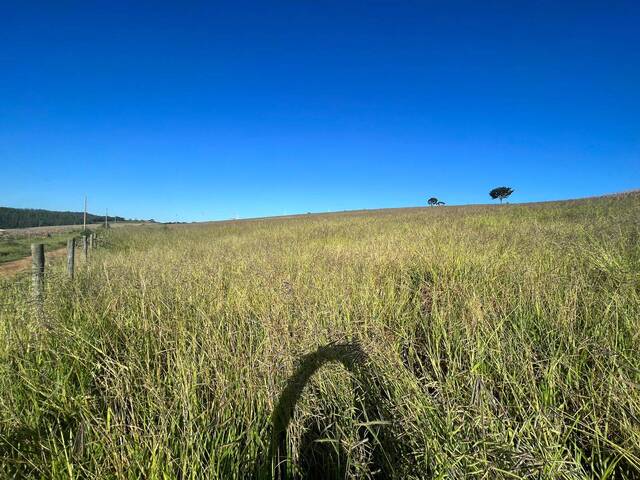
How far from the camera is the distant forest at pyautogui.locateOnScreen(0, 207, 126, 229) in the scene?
3410 inches

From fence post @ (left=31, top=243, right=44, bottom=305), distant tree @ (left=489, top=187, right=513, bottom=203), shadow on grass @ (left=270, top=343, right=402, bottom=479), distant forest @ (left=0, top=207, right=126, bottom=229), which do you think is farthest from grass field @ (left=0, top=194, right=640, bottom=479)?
distant forest @ (left=0, top=207, right=126, bottom=229)

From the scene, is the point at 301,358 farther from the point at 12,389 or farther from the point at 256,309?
the point at 12,389

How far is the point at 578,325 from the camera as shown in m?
2.28

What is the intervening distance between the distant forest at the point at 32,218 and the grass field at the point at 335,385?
349 ft

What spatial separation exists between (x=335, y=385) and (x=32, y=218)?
129 m

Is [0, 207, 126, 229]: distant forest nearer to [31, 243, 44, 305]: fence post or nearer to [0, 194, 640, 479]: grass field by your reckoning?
[31, 243, 44, 305]: fence post

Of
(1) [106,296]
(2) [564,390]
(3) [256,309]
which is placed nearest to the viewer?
(2) [564,390]

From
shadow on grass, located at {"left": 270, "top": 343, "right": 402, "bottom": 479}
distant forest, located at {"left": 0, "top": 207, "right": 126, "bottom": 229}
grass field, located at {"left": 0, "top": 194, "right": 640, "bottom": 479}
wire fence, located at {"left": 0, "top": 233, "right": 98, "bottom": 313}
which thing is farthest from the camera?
distant forest, located at {"left": 0, "top": 207, "right": 126, "bottom": 229}

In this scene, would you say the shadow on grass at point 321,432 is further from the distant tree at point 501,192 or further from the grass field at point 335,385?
the distant tree at point 501,192

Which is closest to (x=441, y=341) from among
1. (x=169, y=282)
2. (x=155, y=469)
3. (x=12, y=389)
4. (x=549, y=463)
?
(x=549, y=463)

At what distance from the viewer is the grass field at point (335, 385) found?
1.27 m

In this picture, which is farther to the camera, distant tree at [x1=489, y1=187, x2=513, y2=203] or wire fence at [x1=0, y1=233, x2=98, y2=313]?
distant tree at [x1=489, y1=187, x2=513, y2=203]

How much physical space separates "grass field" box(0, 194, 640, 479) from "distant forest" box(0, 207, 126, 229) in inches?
4192

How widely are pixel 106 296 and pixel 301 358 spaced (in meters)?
2.44
